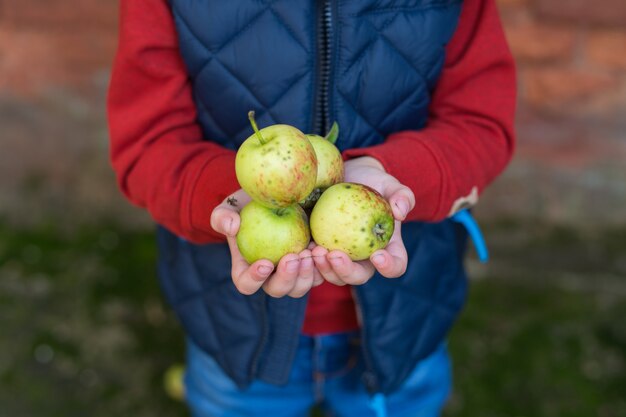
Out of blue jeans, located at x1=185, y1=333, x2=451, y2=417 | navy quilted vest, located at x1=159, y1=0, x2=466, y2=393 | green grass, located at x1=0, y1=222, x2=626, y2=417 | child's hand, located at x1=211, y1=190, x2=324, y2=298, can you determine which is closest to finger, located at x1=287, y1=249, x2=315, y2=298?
child's hand, located at x1=211, y1=190, x2=324, y2=298

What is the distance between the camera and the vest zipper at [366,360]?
1.31 meters

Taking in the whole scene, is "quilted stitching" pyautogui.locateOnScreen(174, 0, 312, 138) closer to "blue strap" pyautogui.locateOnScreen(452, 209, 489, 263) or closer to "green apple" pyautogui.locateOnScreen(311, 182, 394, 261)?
"green apple" pyautogui.locateOnScreen(311, 182, 394, 261)

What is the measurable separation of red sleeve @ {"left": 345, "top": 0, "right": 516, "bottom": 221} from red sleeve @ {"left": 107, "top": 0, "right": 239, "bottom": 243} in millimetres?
256

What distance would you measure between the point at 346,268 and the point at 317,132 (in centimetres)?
34

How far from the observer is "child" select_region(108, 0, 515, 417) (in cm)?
119

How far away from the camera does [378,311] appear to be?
52.5 inches

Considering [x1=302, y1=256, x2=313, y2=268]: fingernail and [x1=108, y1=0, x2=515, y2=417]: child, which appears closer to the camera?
[x1=302, y1=256, x2=313, y2=268]: fingernail

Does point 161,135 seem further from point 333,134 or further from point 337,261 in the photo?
point 337,261

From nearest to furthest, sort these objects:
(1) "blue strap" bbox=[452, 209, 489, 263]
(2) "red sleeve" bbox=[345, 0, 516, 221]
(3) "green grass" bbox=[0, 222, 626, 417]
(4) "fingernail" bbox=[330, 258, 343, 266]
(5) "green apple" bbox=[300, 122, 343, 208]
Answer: (4) "fingernail" bbox=[330, 258, 343, 266]
(5) "green apple" bbox=[300, 122, 343, 208]
(2) "red sleeve" bbox=[345, 0, 516, 221]
(1) "blue strap" bbox=[452, 209, 489, 263]
(3) "green grass" bbox=[0, 222, 626, 417]

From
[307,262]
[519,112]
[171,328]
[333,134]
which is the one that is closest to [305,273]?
[307,262]

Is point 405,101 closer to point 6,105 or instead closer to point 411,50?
point 411,50

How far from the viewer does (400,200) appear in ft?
3.53

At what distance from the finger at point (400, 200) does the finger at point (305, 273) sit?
15 centimetres

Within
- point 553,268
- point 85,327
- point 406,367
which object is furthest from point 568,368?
point 85,327
